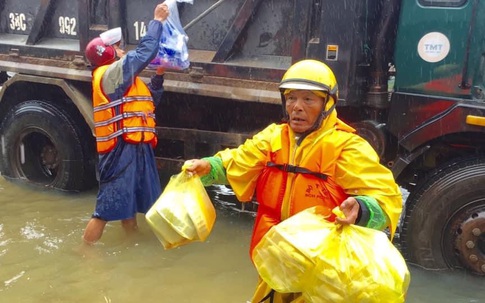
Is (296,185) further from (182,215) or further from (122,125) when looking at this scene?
(122,125)

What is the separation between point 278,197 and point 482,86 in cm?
202

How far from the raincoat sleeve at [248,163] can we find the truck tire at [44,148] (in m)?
3.13

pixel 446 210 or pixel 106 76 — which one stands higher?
pixel 106 76

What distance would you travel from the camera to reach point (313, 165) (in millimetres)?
2193

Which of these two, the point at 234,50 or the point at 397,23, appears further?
the point at 234,50

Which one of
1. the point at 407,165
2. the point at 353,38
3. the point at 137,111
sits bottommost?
the point at 407,165

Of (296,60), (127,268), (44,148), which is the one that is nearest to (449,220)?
(296,60)

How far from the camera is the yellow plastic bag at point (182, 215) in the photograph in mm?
2285

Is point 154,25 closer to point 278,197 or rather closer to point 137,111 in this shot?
point 137,111

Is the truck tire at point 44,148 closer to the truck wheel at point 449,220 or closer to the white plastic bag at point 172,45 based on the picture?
the white plastic bag at point 172,45

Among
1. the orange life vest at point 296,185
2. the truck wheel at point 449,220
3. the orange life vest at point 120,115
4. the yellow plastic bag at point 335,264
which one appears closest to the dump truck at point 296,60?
the truck wheel at point 449,220

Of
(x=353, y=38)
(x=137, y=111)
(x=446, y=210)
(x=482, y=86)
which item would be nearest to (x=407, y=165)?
(x=446, y=210)

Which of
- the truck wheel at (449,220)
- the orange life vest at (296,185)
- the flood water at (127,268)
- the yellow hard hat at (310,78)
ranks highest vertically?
the yellow hard hat at (310,78)

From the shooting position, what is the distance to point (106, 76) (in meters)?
3.99
